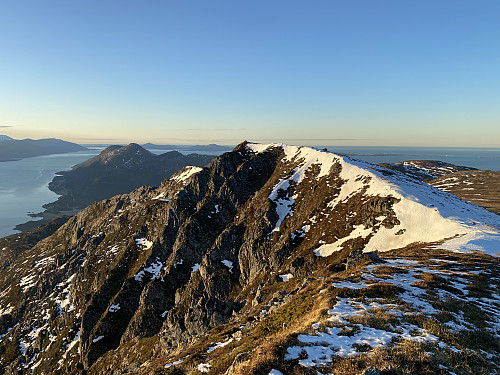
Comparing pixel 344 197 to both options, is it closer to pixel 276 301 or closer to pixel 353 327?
pixel 276 301

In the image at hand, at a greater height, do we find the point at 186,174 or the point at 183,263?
the point at 186,174

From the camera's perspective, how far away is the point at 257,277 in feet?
243

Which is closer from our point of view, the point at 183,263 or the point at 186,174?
the point at 183,263

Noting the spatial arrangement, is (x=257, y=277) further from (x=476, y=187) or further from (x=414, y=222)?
(x=476, y=187)

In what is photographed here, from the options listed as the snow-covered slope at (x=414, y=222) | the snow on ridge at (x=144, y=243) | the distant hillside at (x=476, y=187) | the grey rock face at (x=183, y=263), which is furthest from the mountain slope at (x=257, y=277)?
the distant hillside at (x=476, y=187)

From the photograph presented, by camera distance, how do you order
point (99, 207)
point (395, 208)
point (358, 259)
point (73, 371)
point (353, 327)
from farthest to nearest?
point (99, 207), point (73, 371), point (395, 208), point (358, 259), point (353, 327)

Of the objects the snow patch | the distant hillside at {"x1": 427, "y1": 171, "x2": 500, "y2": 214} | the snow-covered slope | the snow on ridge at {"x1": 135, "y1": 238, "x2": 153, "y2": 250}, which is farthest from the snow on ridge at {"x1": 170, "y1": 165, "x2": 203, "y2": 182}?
the distant hillside at {"x1": 427, "y1": 171, "x2": 500, "y2": 214}

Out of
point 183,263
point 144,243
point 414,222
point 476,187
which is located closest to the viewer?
point 414,222

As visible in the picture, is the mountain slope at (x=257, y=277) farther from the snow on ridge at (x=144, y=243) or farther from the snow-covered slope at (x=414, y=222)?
the snow on ridge at (x=144, y=243)

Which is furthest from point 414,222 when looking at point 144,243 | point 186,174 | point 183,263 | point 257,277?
point 186,174

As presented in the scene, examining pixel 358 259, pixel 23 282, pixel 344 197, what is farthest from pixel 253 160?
pixel 23 282

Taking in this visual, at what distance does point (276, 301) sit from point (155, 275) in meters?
89.4

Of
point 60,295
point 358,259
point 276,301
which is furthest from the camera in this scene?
point 60,295

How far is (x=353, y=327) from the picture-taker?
46.9ft
